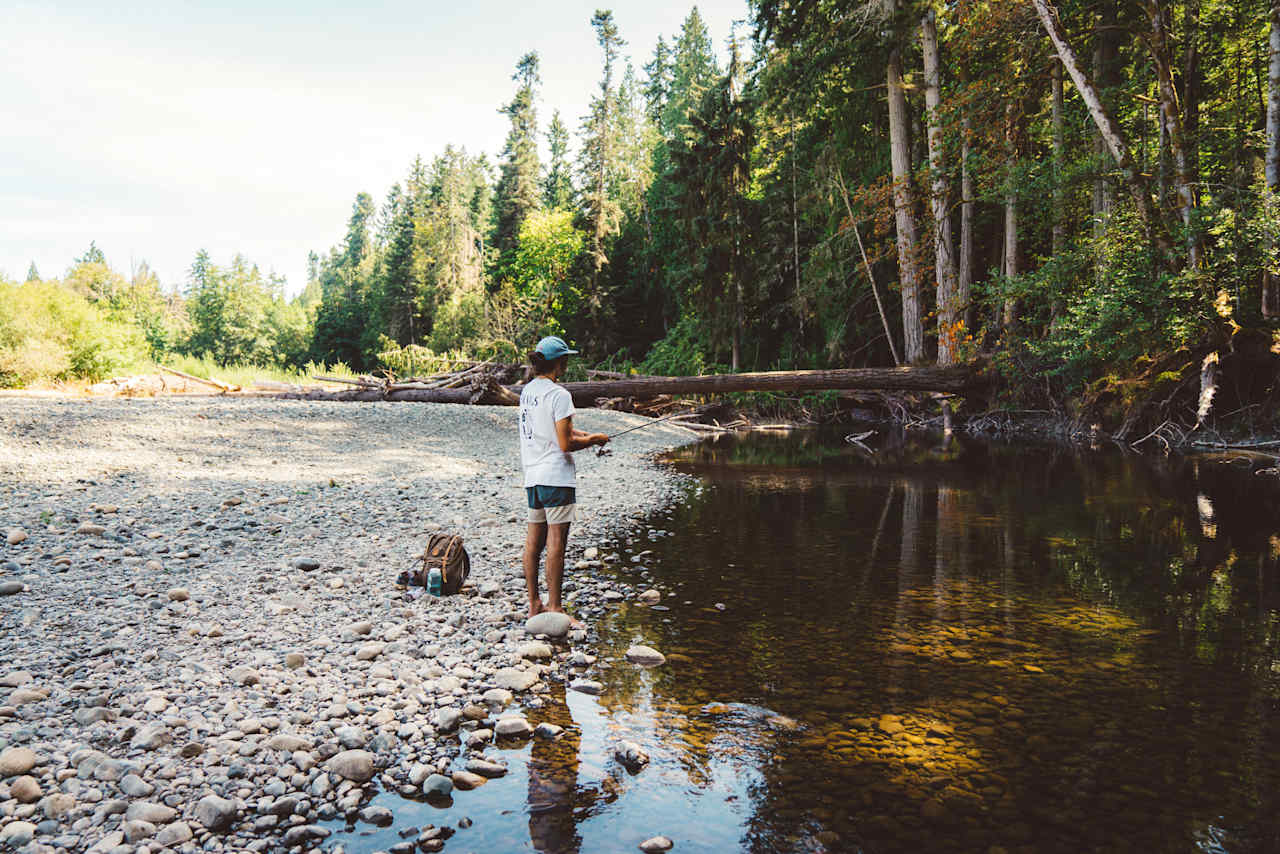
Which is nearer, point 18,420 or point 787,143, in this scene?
point 18,420

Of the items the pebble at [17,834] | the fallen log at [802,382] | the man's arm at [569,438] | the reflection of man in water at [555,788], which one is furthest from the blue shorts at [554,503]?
the fallen log at [802,382]

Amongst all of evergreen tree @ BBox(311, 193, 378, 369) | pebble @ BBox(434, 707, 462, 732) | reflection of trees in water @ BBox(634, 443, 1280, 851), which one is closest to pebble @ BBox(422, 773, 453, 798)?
pebble @ BBox(434, 707, 462, 732)

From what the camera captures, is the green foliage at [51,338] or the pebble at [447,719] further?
the green foliage at [51,338]

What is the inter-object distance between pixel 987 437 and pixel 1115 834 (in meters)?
19.4

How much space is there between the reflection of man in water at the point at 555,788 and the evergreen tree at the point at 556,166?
223 ft

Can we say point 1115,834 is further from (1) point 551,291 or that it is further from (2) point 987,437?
(1) point 551,291

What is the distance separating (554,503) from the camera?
16.5 ft

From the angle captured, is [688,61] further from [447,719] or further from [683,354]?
[447,719]

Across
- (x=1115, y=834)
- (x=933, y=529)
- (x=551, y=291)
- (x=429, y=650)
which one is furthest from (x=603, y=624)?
(x=551, y=291)

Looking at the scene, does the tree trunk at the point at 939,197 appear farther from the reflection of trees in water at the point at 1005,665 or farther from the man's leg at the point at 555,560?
the man's leg at the point at 555,560

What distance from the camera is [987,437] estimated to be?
800 inches

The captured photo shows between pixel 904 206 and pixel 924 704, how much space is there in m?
19.8

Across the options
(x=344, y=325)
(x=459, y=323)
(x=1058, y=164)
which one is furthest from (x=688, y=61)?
(x=1058, y=164)

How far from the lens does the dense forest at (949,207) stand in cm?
1341
